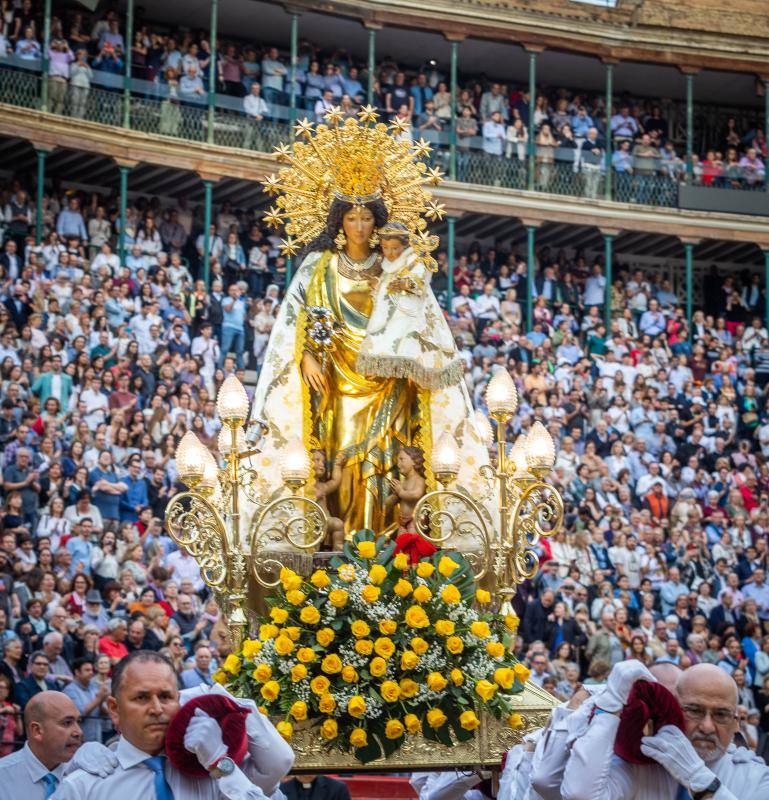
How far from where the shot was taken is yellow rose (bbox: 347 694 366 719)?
27.1ft

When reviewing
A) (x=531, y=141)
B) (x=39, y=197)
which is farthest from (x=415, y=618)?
(x=531, y=141)

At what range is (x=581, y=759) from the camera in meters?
5.55

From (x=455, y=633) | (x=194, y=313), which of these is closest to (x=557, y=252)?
(x=194, y=313)

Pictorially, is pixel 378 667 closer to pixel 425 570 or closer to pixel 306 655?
pixel 306 655

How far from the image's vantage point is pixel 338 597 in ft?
27.7

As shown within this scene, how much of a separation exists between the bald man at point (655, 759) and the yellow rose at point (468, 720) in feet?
9.18

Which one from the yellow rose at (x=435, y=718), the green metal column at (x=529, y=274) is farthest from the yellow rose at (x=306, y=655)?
the green metal column at (x=529, y=274)

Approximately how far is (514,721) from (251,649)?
1.46m

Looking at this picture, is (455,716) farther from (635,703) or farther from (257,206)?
(257,206)

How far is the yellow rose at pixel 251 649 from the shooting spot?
8.47 metres

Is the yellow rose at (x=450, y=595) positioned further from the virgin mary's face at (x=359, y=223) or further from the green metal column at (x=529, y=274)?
the green metal column at (x=529, y=274)

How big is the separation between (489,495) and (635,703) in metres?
4.50

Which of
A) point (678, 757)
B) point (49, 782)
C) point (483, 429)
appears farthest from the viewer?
point (483, 429)

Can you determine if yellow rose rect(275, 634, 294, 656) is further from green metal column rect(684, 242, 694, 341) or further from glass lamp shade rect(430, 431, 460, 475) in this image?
green metal column rect(684, 242, 694, 341)
